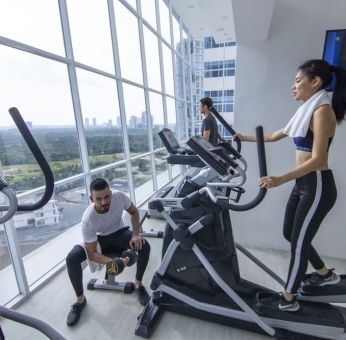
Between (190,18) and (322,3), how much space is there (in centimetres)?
606

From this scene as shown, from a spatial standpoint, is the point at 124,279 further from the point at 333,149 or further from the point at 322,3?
the point at 322,3

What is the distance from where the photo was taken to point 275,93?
2244 millimetres

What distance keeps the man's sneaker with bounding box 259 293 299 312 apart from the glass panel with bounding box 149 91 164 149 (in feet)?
13.6

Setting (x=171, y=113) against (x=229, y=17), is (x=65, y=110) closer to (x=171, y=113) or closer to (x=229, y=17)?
(x=171, y=113)

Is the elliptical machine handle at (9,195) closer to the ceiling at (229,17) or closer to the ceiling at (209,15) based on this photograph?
the ceiling at (229,17)

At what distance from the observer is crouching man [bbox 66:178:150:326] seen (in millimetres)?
1767

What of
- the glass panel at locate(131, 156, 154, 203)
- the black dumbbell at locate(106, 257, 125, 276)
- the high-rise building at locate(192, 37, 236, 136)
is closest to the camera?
the black dumbbell at locate(106, 257, 125, 276)

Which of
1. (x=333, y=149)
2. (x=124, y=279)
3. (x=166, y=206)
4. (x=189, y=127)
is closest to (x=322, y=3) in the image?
(x=333, y=149)

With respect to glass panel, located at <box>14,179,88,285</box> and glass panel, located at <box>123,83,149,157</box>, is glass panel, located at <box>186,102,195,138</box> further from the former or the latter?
glass panel, located at <box>14,179,88,285</box>

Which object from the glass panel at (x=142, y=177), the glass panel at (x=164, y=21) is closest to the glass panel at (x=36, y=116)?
the glass panel at (x=142, y=177)

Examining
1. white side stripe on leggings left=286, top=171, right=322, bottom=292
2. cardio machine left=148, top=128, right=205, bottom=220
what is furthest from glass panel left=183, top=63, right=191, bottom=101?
white side stripe on leggings left=286, top=171, right=322, bottom=292

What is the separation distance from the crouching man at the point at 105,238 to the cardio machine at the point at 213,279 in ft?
0.85

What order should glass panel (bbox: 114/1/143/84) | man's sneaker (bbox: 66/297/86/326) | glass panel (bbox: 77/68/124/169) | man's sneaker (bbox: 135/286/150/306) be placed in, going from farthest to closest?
1. glass panel (bbox: 114/1/143/84)
2. glass panel (bbox: 77/68/124/169)
3. man's sneaker (bbox: 135/286/150/306)
4. man's sneaker (bbox: 66/297/86/326)

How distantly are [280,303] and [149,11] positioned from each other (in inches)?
212
